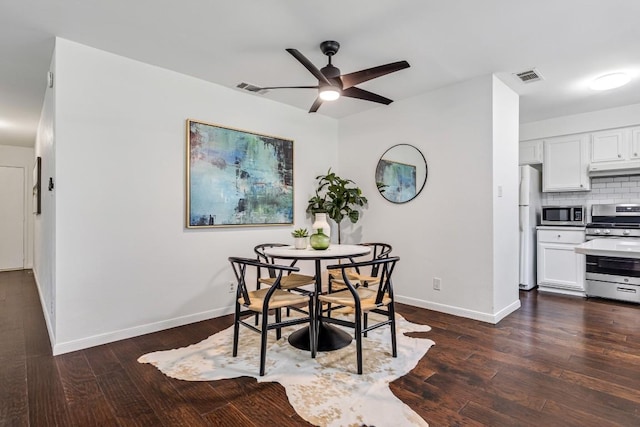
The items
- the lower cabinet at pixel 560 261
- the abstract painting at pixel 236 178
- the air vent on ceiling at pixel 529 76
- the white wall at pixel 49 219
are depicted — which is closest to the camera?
the white wall at pixel 49 219

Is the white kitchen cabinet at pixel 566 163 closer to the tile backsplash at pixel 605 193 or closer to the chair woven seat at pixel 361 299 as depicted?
the tile backsplash at pixel 605 193

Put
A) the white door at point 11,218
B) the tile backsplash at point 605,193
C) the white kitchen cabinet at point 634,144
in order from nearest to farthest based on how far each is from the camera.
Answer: the white kitchen cabinet at point 634,144 → the tile backsplash at point 605,193 → the white door at point 11,218

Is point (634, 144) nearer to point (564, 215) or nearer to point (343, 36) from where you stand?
point (564, 215)

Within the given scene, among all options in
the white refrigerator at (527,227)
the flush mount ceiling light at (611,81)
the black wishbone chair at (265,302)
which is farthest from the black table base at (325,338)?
the flush mount ceiling light at (611,81)

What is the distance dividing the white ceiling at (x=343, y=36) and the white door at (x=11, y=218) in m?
3.80

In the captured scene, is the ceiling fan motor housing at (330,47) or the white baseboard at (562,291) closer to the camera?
the ceiling fan motor housing at (330,47)

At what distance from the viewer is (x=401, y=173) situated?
13.6 ft

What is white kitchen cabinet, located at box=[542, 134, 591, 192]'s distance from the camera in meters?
4.64

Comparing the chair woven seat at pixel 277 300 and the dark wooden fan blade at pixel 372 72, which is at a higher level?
the dark wooden fan blade at pixel 372 72

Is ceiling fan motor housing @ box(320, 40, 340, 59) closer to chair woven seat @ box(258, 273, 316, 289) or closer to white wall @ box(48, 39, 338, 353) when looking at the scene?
white wall @ box(48, 39, 338, 353)

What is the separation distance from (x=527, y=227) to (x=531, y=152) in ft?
3.87

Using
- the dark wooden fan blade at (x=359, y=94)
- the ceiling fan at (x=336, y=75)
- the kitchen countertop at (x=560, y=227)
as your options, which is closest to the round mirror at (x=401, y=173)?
the dark wooden fan blade at (x=359, y=94)

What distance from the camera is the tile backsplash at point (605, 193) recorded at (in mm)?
4574

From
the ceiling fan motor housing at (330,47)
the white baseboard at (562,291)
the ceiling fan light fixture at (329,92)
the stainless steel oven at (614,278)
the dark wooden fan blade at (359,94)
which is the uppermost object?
the ceiling fan motor housing at (330,47)
